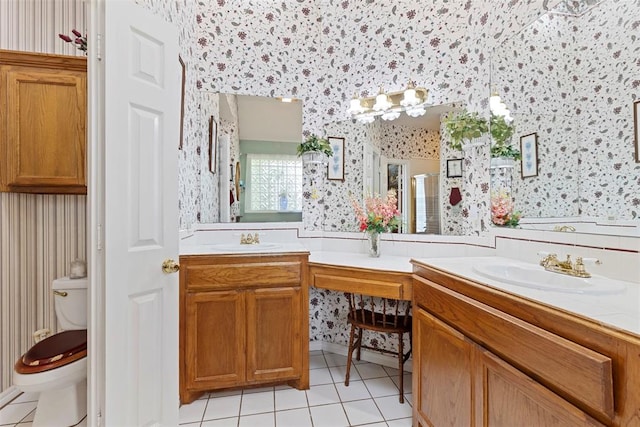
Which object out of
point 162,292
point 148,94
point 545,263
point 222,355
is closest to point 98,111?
point 148,94

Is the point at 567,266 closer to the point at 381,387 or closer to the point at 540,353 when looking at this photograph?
the point at 540,353

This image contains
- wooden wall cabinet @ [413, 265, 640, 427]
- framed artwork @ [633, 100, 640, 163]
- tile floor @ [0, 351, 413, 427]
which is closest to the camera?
wooden wall cabinet @ [413, 265, 640, 427]

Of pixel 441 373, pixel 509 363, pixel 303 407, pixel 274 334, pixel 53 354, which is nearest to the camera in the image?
pixel 509 363

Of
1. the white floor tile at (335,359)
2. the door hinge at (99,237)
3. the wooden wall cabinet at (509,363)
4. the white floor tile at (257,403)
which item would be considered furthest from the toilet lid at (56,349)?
the wooden wall cabinet at (509,363)

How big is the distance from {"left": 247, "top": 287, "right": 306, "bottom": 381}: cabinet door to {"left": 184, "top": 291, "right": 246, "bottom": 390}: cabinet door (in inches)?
2.4

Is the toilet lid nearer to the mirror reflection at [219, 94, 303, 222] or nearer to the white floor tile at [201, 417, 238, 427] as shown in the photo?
the white floor tile at [201, 417, 238, 427]

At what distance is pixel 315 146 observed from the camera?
2555 millimetres

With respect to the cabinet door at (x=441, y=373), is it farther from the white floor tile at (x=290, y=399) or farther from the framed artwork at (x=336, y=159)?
the framed artwork at (x=336, y=159)

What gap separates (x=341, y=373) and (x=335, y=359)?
0.73 feet

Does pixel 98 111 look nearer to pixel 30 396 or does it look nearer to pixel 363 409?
pixel 30 396

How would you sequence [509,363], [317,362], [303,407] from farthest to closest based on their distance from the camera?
[317,362], [303,407], [509,363]

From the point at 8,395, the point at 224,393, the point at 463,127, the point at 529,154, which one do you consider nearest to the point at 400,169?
the point at 463,127

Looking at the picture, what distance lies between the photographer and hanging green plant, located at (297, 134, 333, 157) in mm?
2559

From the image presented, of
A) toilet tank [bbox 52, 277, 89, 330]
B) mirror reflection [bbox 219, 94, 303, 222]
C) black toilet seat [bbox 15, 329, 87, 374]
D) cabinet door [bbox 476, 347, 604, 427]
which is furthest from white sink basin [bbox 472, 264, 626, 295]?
toilet tank [bbox 52, 277, 89, 330]
